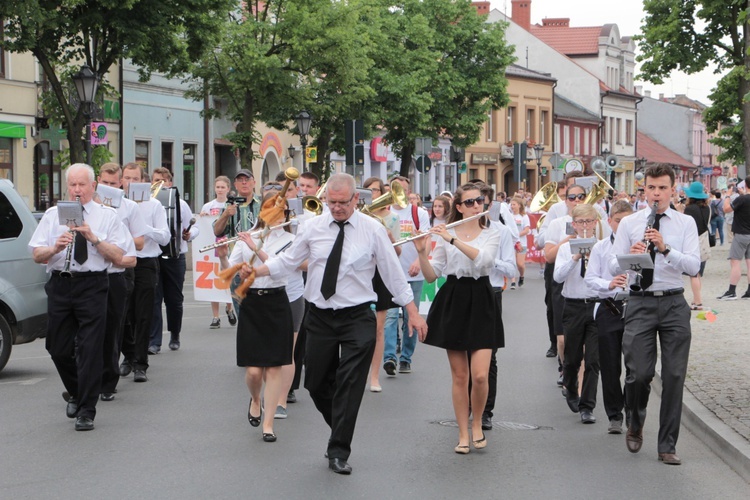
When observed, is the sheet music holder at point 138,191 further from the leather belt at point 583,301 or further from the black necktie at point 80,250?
the leather belt at point 583,301

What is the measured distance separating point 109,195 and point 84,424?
6.36 feet

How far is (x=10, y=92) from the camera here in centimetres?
3300

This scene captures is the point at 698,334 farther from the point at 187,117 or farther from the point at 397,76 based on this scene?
the point at 397,76

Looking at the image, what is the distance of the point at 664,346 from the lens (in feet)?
27.1

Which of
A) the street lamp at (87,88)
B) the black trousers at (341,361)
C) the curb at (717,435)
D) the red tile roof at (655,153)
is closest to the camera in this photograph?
the black trousers at (341,361)

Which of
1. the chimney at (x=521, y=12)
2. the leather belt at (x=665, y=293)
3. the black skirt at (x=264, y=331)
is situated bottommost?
the black skirt at (x=264, y=331)

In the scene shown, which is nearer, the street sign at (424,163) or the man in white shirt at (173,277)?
the man in white shirt at (173,277)

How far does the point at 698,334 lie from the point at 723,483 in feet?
28.0

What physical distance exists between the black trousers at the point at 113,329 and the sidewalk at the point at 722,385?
4465 mm

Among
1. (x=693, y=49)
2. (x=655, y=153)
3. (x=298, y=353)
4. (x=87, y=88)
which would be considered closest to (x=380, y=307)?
(x=298, y=353)

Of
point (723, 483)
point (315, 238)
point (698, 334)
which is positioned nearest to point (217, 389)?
point (315, 238)

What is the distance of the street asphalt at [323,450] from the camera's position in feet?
24.5

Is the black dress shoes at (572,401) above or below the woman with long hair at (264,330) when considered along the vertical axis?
below

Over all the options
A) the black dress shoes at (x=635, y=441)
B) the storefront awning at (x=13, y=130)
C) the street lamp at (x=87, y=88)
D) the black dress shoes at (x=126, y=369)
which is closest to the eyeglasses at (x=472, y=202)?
the black dress shoes at (x=635, y=441)
